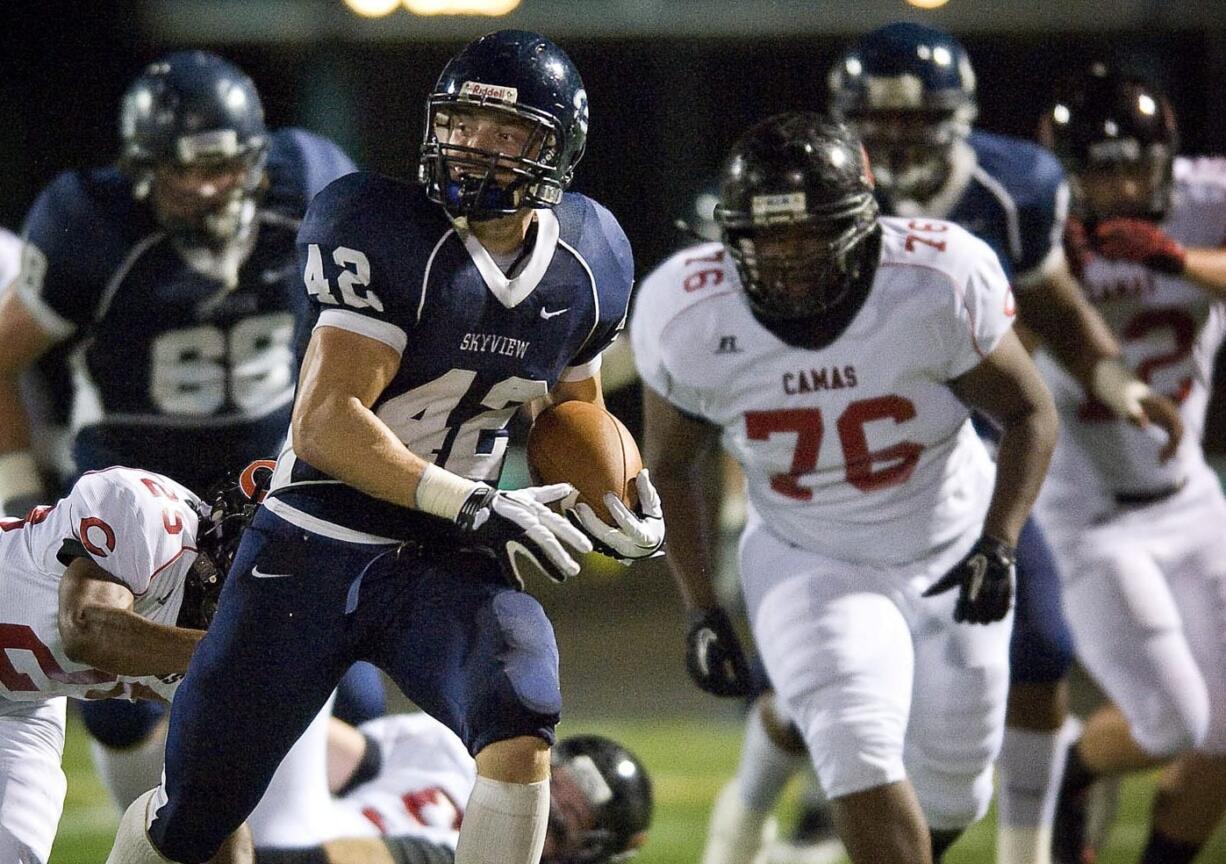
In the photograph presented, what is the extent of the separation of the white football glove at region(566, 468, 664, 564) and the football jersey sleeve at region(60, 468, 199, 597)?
1.99 ft

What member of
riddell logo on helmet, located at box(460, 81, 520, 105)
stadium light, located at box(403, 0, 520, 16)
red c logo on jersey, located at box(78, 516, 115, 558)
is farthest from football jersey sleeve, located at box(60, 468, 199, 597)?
stadium light, located at box(403, 0, 520, 16)

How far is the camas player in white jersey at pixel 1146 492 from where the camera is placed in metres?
4.48

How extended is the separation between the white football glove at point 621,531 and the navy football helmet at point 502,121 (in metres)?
0.45

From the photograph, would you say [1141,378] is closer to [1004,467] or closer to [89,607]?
[1004,467]

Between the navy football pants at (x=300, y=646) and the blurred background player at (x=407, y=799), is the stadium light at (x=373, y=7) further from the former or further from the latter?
the navy football pants at (x=300, y=646)

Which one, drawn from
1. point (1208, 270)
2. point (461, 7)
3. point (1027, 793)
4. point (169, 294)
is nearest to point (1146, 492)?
point (1208, 270)

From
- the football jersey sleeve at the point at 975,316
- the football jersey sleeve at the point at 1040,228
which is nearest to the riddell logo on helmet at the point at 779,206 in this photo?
the football jersey sleeve at the point at 975,316

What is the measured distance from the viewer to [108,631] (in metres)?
2.98

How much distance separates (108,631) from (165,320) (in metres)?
1.70

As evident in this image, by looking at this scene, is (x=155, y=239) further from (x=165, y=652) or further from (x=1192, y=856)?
(x=1192, y=856)

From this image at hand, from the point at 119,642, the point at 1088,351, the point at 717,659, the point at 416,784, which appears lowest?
the point at 416,784

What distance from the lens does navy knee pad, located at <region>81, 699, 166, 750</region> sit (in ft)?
14.3

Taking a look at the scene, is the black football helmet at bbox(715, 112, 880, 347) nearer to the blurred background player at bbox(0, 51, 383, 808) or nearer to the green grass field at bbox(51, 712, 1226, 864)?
the blurred background player at bbox(0, 51, 383, 808)

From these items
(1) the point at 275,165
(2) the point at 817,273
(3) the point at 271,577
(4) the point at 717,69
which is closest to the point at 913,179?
(2) the point at 817,273
